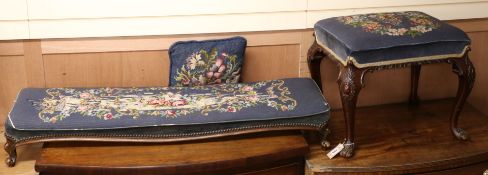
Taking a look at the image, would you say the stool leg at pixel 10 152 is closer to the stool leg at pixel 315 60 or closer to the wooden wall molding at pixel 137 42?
the wooden wall molding at pixel 137 42

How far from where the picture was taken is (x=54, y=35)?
2244 millimetres

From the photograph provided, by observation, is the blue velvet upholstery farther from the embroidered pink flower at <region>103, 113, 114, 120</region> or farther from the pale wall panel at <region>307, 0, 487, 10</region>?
the pale wall panel at <region>307, 0, 487, 10</region>

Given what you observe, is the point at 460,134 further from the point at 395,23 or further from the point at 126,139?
the point at 126,139

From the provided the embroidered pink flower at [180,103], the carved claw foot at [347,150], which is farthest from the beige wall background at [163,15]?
the carved claw foot at [347,150]

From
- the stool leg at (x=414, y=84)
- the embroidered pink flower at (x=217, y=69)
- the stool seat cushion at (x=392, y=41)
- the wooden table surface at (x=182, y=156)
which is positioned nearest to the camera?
the wooden table surface at (x=182, y=156)

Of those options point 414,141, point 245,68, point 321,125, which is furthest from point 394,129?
point 245,68

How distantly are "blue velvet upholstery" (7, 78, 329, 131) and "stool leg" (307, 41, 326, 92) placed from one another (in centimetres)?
11

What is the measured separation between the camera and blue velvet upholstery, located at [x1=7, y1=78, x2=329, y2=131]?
193 cm

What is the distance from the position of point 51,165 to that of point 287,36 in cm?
→ 113

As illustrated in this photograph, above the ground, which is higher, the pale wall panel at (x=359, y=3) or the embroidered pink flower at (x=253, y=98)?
the pale wall panel at (x=359, y=3)

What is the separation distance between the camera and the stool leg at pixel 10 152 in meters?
1.94

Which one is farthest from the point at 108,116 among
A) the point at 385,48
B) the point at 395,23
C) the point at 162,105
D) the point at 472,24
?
the point at 472,24

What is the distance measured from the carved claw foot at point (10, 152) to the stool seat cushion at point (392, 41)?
1200 millimetres

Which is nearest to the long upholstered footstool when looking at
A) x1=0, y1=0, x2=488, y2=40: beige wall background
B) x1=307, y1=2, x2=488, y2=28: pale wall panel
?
x1=0, y1=0, x2=488, y2=40: beige wall background
